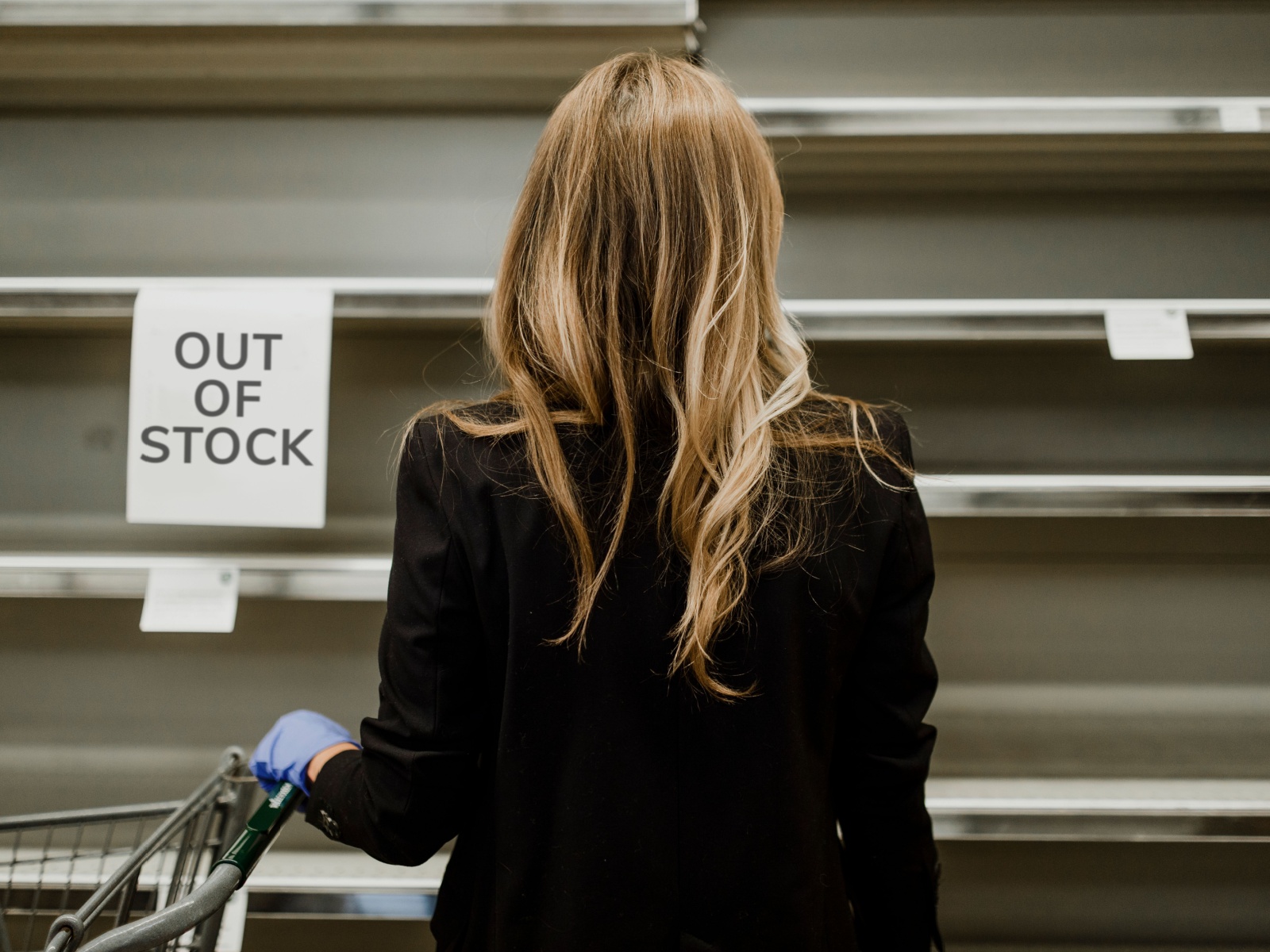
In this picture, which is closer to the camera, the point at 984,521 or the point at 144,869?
the point at 144,869

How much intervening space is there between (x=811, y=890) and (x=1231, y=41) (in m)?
1.72

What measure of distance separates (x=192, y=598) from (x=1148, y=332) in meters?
1.57

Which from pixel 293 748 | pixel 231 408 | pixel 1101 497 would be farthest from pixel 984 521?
pixel 231 408

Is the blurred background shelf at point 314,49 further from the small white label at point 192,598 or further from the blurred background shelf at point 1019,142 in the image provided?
the small white label at point 192,598

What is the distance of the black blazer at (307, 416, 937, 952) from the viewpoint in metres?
0.79

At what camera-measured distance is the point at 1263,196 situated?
1.52 meters

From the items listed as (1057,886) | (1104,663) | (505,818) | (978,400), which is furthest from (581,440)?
(1057,886)

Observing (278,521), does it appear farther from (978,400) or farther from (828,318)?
(978,400)

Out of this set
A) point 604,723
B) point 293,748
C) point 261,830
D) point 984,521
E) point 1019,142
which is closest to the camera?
point 604,723

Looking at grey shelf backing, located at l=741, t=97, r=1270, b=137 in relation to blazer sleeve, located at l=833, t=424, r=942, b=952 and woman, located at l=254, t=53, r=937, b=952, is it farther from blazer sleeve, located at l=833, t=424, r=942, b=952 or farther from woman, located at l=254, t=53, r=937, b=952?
blazer sleeve, located at l=833, t=424, r=942, b=952

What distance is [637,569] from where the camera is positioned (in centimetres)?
80

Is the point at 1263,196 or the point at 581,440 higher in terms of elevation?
the point at 1263,196

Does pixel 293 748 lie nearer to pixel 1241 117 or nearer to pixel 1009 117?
pixel 1009 117

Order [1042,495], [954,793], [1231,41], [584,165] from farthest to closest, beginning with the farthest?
[1231,41] → [954,793] → [1042,495] → [584,165]
